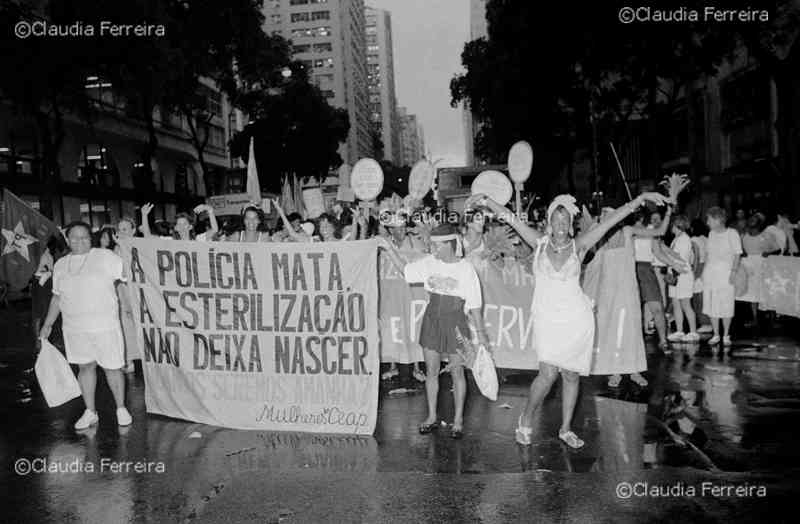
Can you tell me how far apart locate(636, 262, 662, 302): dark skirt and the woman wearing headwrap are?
4.21 m

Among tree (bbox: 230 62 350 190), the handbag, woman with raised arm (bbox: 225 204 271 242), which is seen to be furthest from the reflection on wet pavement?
tree (bbox: 230 62 350 190)

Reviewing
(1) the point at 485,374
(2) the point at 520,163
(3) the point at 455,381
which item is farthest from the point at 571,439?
(2) the point at 520,163

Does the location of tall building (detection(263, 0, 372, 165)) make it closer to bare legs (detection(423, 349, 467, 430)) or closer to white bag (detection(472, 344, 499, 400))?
bare legs (detection(423, 349, 467, 430))

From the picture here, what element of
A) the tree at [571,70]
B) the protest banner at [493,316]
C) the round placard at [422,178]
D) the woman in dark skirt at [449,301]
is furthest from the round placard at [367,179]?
the tree at [571,70]

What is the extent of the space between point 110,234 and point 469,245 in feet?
18.6

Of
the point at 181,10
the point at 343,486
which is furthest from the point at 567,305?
the point at 181,10

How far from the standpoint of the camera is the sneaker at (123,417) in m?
6.76

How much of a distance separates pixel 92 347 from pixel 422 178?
6475 mm

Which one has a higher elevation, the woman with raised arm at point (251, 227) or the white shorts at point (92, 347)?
the woman with raised arm at point (251, 227)

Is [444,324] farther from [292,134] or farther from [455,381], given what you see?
[292,134]

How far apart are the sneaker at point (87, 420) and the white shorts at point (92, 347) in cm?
58

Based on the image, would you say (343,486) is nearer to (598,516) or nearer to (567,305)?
(598,516)

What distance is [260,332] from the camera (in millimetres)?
6699

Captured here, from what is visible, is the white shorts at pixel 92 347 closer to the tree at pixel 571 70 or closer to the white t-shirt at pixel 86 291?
the white t-shirt at pixel 86 291
